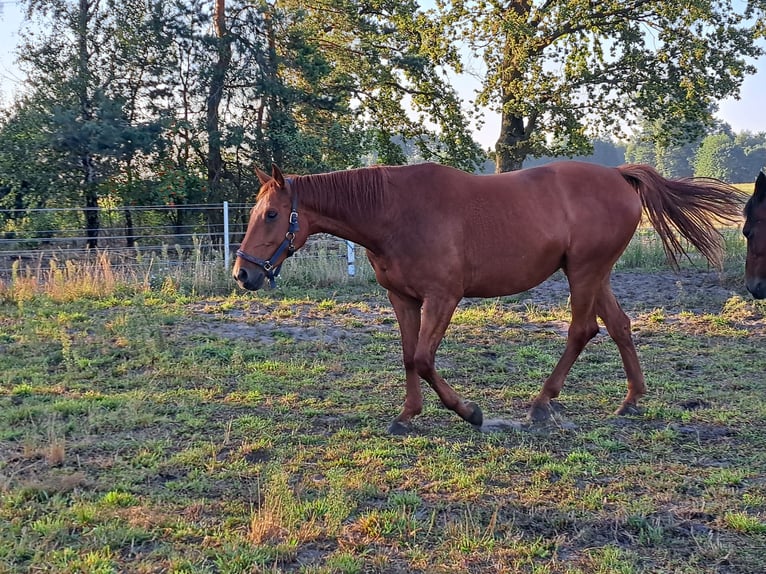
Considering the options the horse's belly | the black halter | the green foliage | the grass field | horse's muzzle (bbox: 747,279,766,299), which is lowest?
the grass field

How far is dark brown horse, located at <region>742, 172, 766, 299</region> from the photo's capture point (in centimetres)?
476

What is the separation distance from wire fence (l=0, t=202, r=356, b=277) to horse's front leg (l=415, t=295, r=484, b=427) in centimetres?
735

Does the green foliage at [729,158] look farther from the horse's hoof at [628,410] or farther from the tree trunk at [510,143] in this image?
the horse's hoof at [628,410]

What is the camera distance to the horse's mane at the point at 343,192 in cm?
423

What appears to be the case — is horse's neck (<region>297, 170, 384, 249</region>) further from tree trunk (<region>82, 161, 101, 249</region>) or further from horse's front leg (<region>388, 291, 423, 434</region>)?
tree trunk (<region>82, 161, 101, 249</region>)

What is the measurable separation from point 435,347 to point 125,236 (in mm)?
10361

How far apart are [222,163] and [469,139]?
6.72 m

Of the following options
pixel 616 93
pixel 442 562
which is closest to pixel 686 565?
pixel 442 562

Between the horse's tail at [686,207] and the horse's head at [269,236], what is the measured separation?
2.83m

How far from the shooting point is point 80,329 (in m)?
7.28

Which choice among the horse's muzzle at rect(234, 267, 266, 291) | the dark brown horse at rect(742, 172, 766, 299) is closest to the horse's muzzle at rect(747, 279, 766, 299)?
the dark brown horse at rect(742, 172, 766, 299)

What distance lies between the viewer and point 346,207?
427cm

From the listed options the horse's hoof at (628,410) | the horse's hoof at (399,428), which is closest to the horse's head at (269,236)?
the horse's hoof at (399,428)

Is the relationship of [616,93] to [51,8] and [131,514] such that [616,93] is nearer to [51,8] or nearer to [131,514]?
[51,8]
